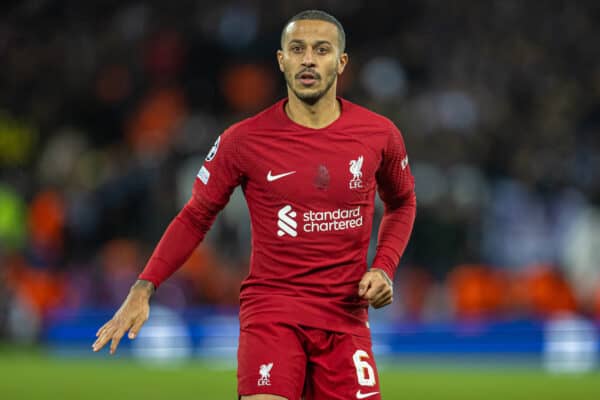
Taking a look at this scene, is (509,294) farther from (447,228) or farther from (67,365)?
(67,365)

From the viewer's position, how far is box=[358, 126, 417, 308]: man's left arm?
17.4 feet

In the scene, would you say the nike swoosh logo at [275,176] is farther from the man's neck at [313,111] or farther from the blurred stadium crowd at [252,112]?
the blurred stadium crowd at [252,112]

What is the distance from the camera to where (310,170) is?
16.9 feet

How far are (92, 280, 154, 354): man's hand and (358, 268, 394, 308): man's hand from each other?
90cm

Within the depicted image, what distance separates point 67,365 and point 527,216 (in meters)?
6.27

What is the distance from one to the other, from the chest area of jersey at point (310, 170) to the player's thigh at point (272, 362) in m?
0.60

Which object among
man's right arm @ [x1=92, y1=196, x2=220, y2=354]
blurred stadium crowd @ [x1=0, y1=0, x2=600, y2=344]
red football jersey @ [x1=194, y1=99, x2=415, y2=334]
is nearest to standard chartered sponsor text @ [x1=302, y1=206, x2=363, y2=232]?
red football jersey @ [x1=194, y1=99, x2=415, y2=334]

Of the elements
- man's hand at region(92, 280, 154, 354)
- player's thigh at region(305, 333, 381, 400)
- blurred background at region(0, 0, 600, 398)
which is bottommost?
player's thigh at region(305, 333, 381, 400)

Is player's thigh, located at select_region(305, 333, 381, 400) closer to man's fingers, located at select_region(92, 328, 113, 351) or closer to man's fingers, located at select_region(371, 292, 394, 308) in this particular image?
man's fingers, located at select_region(371, 292, 394, 308)

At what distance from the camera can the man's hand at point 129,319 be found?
189 inches

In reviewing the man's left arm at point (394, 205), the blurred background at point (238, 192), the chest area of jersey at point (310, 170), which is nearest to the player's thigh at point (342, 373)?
the man's left arm at point (394, 205)

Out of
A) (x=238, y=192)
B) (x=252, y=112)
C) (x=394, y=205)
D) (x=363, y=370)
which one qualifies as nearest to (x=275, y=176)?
(x=394, y=205)

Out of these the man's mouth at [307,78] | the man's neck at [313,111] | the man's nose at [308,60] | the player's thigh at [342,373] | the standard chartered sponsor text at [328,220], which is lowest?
the player's thigh at [342,373]

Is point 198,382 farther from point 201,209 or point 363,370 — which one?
point 363,370
